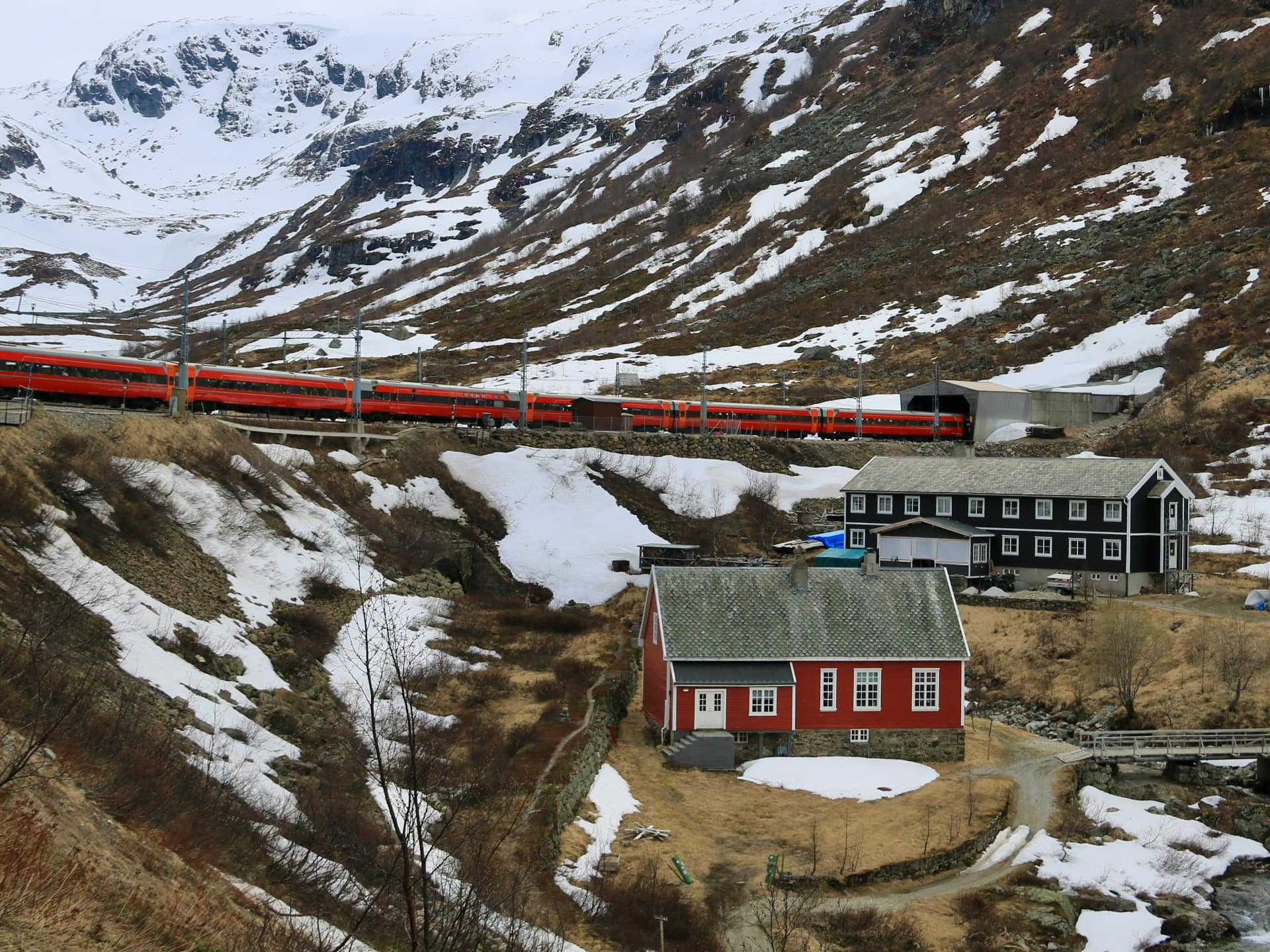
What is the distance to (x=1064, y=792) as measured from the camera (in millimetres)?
33719

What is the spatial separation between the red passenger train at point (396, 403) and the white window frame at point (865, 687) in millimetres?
33068

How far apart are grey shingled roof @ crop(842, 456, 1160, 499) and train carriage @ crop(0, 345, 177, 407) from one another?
32.0 meters

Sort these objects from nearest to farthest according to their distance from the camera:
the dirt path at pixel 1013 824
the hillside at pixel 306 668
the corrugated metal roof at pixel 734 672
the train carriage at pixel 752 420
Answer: the hillside at pixel 306 668, the dirt path at pixel 1013 824, the corrugated metal roof at pixel 734 672, the train carriage at pixel 752 420

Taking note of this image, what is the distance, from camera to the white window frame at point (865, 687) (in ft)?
123

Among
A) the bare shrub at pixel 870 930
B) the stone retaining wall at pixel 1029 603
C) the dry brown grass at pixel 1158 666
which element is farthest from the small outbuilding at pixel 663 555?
the bare shrub at pixel 870 930

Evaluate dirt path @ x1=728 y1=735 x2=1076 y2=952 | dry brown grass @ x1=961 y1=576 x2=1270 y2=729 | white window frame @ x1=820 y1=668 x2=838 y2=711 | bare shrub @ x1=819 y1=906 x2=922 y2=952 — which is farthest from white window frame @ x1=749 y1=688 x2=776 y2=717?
dry brown grass @ x1=961 y1=576 x2=1270 y2=729

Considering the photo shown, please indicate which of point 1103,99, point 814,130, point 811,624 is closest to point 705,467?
point 811,624

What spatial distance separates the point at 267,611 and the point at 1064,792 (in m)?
23.9

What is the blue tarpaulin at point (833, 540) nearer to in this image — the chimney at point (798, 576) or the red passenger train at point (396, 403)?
the red passenger train at point (396, 403)

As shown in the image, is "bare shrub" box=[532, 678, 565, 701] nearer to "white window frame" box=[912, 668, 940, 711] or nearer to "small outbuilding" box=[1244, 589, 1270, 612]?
"white window frame" box=[912, 668, 940, 711]

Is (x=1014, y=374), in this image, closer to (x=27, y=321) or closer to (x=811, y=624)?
(x=811, y=624)

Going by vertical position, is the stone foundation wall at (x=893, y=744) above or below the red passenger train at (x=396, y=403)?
below

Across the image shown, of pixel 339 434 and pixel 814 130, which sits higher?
pixel 814 130

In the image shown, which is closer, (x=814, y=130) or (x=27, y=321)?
(x=814, y=130)
